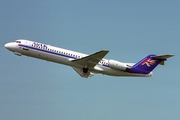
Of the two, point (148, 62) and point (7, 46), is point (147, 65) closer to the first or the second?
point (148, 62)

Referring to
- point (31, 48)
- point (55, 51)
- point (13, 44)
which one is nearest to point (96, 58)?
point (55, 51)

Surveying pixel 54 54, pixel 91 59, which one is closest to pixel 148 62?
pixel 91 59

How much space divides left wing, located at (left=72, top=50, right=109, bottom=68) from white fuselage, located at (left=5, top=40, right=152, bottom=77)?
0.62 meters

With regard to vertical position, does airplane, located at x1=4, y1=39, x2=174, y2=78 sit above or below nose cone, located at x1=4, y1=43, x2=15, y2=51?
below

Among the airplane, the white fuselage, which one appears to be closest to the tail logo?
the airplane

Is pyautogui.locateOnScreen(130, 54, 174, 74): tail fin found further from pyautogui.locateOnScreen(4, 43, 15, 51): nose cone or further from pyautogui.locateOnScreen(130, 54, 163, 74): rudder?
pyautogui.locateOnScreen(4, 43, 15, 51): nose cone

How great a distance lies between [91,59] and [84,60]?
0.86 meters

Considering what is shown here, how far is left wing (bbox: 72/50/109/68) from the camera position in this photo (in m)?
34.2

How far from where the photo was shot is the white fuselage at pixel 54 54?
36.5 metres

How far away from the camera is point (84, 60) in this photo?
35.7 metres

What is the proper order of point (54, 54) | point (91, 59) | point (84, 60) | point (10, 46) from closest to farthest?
point (91, 59), point (84, 60), point (54, 54), point (10, 46)

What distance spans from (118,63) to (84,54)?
4.54 metres

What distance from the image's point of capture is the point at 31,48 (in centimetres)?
3666

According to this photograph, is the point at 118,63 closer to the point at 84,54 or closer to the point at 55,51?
the point at 84,54
